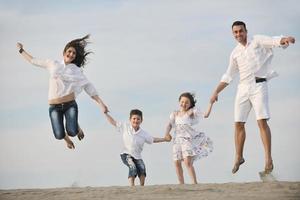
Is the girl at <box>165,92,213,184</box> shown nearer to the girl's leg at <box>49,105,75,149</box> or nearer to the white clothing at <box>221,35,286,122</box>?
the white clothing at <box>221,35,286,122</box>

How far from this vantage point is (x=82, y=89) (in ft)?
39.0

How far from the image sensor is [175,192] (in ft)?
28.7

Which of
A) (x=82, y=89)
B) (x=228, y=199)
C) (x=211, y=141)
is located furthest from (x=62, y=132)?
(x=228, y=199)

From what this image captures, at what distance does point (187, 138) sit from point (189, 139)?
0.14 feet

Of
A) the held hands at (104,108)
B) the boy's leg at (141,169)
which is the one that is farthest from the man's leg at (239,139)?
the held hands at (104,108)

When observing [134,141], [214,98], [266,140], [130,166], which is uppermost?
[214,98]

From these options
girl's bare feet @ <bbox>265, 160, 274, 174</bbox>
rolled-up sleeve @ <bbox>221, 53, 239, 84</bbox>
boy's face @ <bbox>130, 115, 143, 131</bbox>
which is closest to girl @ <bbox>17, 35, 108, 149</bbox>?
boy's face @ <bbox>130, 115, 143, 131</bbox>

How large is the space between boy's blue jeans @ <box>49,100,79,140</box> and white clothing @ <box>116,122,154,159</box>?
3.79 feet

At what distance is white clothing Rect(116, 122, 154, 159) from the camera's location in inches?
490

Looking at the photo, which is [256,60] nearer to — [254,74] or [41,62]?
[254,74]

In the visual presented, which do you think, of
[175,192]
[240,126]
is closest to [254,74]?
[240,126]

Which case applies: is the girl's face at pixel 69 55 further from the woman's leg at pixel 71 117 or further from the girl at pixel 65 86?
the woman's leg at pixel 71 117

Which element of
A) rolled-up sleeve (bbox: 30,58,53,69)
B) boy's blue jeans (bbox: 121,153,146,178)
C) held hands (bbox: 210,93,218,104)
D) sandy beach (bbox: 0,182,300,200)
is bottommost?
sandy beach (bbox: 0,182,300,200)

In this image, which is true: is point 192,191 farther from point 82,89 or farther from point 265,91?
point 82,89
